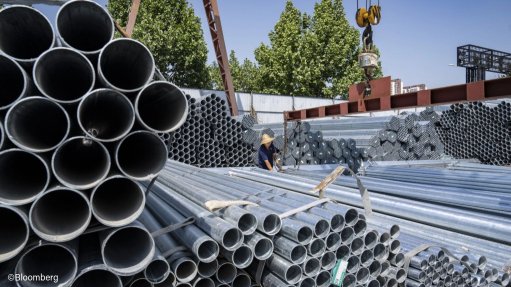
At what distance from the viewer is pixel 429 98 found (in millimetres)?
5352

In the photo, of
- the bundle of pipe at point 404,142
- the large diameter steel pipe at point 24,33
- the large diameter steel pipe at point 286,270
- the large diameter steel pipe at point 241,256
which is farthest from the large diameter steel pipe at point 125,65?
the bundle of pipe at point 404,142

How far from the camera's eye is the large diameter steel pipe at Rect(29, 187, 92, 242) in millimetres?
1944

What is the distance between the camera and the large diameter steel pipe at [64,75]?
1925mm

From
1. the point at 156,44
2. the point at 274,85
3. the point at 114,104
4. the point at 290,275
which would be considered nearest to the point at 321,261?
the point at 290,275

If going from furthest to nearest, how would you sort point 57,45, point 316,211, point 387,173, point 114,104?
point 387,173 < point 316,211 < point 114,104 < point 57,45

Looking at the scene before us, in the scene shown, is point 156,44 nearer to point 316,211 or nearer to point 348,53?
point 348,53

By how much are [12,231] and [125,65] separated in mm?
1107

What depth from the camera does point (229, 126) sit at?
9.56 m

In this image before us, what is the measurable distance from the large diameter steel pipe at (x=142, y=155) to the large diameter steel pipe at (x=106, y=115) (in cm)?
9

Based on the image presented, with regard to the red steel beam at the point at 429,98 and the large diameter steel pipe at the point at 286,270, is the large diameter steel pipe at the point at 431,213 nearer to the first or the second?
the red steel beam at the point at 429,98

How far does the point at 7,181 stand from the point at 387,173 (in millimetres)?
6498

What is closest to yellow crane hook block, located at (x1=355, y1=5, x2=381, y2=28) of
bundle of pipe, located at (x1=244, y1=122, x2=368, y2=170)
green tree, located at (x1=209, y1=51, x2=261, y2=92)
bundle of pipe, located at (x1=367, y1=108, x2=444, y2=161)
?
bundle of pipe, located at (x1=244, y1=122, x2=368, y2=170)

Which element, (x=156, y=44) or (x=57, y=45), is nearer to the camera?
(x=57, y=45)

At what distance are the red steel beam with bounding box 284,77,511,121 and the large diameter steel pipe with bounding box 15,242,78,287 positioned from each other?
457 centimetres
